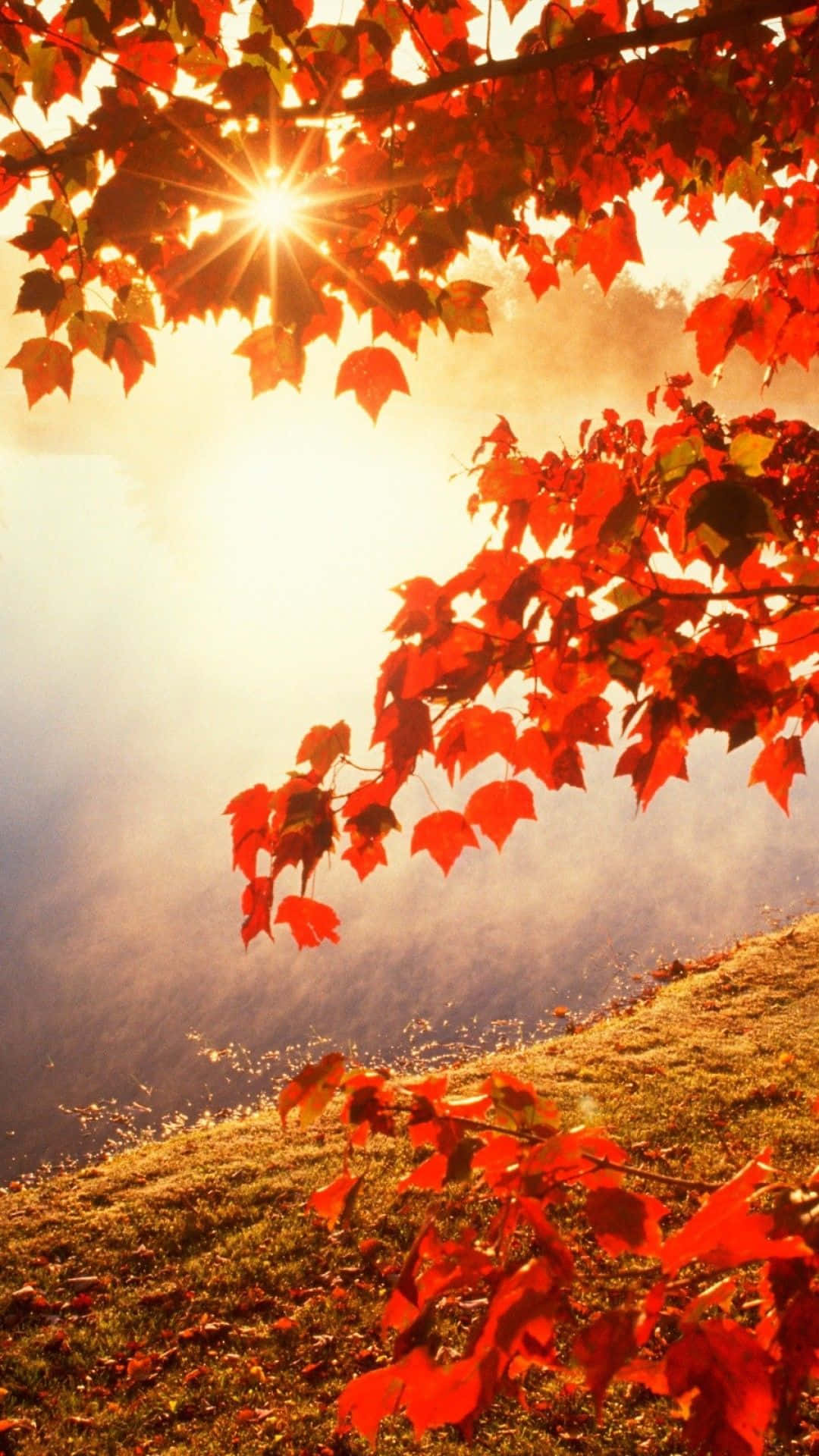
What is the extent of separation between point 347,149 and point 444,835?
75.8 inches

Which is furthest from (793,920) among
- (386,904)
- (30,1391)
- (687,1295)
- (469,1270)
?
(469,1270)

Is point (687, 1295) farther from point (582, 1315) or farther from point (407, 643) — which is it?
point (407, 643)

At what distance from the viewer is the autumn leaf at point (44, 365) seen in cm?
240

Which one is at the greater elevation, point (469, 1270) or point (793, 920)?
point (469, 1270)

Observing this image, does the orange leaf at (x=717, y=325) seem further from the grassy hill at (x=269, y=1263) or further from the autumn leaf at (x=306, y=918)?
the grassy hill at (x=269, y=1263)

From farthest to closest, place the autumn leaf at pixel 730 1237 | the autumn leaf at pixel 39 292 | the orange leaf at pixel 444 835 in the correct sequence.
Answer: the orange leaf at pixel 444 835 → the autumn leaf at pixel 39 292 → the autumn leaf at pixel 730 1237

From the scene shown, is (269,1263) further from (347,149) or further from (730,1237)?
(347,149)

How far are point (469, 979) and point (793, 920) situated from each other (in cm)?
414

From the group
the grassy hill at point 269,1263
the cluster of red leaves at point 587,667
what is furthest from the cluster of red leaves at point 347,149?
the grassy hill at point 269,1263

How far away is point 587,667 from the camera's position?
196 centimetres

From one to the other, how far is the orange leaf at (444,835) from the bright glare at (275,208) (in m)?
1.49

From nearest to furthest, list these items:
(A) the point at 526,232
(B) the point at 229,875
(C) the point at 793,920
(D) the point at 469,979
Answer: (A) the point at 526,232 < (D) the point at 469,979 < (C) the point at 793,920 < (B) the point at 229,875

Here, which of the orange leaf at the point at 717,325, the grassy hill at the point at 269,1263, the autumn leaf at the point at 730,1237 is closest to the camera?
the autumn leaf at the point at 730,1237

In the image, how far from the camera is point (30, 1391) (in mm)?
3873
